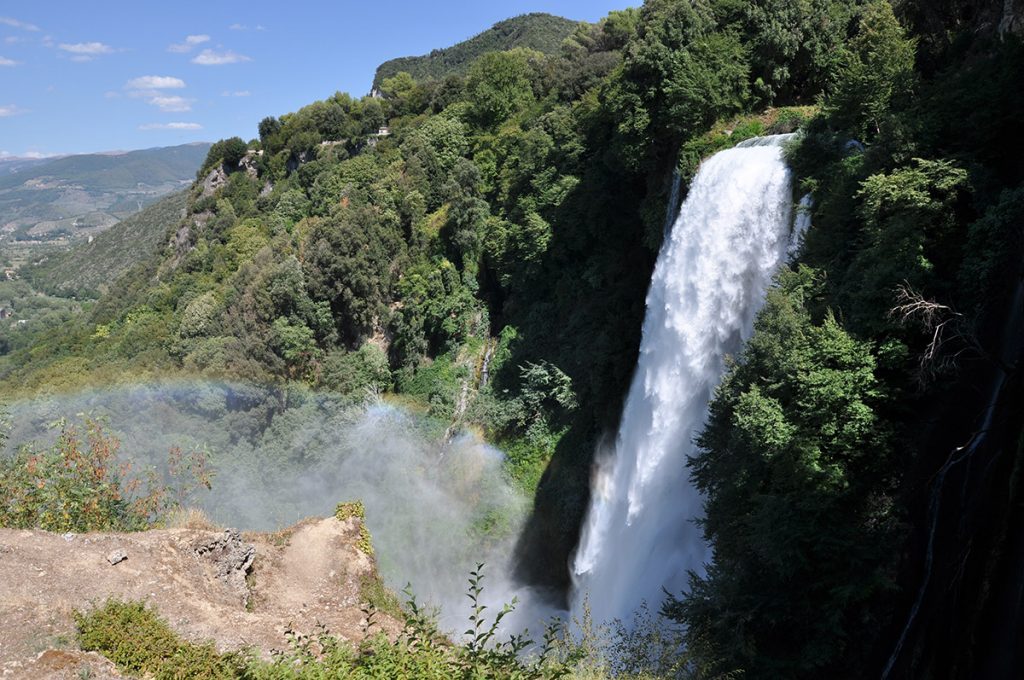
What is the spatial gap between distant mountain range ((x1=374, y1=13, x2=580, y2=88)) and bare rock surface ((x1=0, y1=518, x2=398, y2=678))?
82938mm

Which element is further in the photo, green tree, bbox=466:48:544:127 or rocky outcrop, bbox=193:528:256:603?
green tree, bbox=466:48:544:127

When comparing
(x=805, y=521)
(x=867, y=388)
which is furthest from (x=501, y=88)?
(x=805, y=521)

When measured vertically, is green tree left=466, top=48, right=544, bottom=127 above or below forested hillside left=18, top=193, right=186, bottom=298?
above

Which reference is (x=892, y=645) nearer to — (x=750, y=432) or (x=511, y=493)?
(x=750, y=432)

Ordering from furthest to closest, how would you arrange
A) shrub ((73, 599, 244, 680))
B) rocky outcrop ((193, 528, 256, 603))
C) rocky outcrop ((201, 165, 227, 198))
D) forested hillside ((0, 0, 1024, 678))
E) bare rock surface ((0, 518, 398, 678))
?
rocky outcrop ((201, 165, 227, 198)), rocky outcrop ((193, 528, 256, 603)), forested hillside ((0, 0, 1024, 678)), bare rock surface ((0, 518, 398, 678)), shrub ((73, 599, 244, 680))

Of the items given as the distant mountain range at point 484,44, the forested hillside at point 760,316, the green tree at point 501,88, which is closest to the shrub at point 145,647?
the forested hillside at point 760,316

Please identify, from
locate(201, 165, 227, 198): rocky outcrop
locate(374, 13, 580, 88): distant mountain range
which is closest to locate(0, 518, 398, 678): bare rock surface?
locate(201, 165, 227, 198): rocky outcrop

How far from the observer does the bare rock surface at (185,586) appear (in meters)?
7.84

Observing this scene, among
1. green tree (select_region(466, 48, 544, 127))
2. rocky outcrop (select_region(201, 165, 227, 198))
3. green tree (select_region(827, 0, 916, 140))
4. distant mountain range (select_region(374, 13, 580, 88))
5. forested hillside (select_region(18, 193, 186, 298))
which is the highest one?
distant mountain range (select_region(374, 13, 580, 88))

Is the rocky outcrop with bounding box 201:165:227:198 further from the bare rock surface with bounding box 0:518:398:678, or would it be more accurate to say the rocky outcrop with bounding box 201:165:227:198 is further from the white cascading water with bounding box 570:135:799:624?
the bare rock surface with bounding box 0:518:398:678

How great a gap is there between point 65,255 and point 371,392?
589ft

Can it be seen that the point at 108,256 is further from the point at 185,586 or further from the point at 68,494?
the point at 185,586

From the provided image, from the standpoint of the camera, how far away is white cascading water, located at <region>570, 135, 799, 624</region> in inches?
607

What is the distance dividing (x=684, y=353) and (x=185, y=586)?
12728mm
